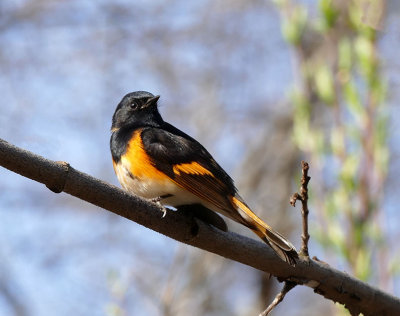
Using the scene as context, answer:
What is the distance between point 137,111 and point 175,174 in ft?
3.25

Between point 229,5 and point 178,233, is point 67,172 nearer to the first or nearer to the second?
point 178,233

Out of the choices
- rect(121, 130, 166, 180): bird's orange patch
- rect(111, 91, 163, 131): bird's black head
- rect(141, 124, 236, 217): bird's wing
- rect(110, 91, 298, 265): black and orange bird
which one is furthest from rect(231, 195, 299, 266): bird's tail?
rect(111, 91, 163, 131): bird's black head

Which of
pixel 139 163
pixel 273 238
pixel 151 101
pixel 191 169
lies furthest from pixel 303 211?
pixel 151 101

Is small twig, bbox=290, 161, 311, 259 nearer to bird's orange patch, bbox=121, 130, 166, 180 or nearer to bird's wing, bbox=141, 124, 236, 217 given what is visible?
bird's wing, bbox=141, 124, 236, 217

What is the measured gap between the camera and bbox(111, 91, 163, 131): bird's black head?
4324 mm

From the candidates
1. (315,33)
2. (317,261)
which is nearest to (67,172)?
(317,261)

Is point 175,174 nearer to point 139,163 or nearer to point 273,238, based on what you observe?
point 139,163

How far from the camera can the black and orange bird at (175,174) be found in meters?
3.31

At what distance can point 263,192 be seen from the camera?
853 cm

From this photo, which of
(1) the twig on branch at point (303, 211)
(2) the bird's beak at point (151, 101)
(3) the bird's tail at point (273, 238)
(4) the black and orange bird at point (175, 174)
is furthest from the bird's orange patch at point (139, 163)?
(1) the twig on branch at point (303, 211)

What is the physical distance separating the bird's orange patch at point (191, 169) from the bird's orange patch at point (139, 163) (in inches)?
3.0

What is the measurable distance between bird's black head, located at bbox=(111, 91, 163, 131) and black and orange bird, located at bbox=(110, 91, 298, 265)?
35 centimetres

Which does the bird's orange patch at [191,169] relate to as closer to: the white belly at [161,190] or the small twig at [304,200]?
the white belly at [161,190]

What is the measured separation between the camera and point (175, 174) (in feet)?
11.5
